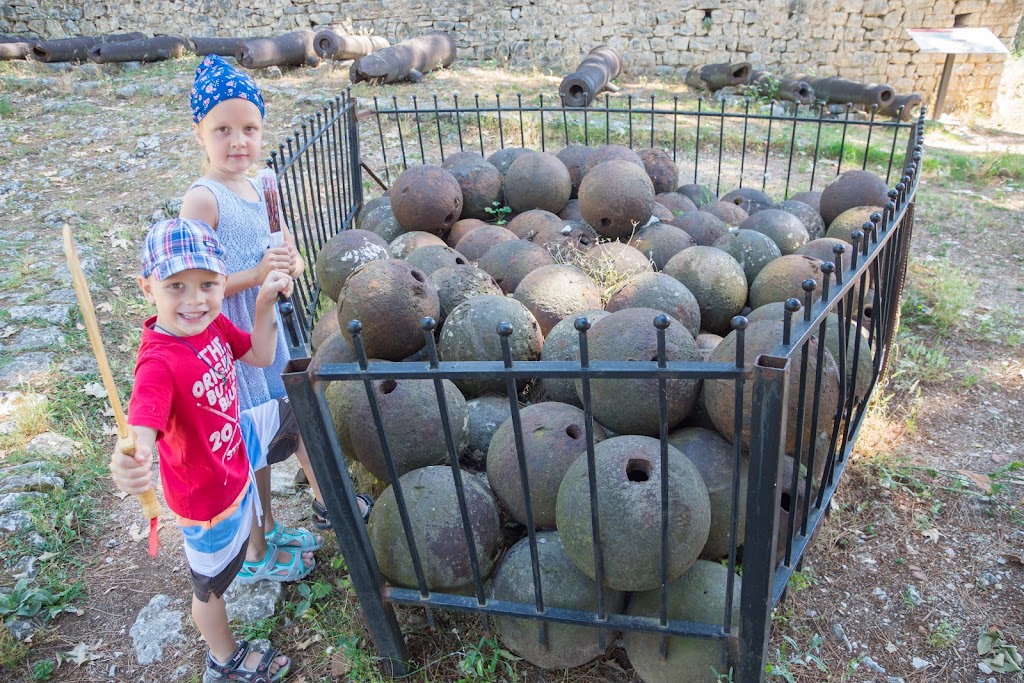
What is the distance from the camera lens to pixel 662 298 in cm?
367

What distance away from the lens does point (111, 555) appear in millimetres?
3703

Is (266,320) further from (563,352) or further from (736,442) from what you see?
(736,442)

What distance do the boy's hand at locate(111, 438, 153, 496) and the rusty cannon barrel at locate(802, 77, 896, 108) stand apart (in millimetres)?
14049

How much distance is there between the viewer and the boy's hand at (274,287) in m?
2.58

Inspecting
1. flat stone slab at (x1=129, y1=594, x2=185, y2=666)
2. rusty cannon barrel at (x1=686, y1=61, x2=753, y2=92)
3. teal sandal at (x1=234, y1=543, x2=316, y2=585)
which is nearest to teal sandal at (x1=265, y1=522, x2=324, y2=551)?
teal sandal at (x1=234, y1=543, x2=316, y2=585)

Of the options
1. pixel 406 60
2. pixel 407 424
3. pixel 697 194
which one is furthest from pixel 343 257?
pixel 406 60

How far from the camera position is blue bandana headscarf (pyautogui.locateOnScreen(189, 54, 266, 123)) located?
9.55 ft

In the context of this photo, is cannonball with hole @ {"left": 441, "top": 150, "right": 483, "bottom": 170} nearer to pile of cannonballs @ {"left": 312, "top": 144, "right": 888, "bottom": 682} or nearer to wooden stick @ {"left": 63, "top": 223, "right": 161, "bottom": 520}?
pile of cannonballs @ {"left": 312, "top": 144, "right": 888, "bottom": 682}

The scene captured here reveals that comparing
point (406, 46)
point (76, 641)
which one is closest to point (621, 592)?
point (76, 641)

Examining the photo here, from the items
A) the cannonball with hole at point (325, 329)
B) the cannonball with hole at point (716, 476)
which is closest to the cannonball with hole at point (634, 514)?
the cannonball with hole at point (716, 476)

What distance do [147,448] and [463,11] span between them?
55.3 feet

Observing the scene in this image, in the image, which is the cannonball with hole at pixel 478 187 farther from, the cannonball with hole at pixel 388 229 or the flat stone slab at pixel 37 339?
the flat stone slab at pixel 37 339

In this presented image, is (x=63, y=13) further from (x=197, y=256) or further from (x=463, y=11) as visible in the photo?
(x=197, y=256)

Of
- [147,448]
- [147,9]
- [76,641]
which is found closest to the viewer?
[147,448]
